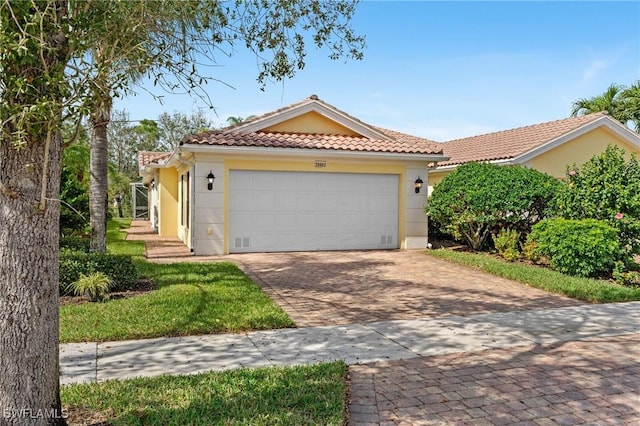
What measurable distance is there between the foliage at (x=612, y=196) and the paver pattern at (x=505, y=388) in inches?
224

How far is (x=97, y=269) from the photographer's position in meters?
8.05

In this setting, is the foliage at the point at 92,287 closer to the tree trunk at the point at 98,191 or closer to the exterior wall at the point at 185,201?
the tree trunk at the point at 98,191

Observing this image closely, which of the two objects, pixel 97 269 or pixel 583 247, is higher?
pixel 583 247

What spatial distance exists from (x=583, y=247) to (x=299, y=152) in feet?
24.1

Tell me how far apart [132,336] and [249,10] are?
431 cm

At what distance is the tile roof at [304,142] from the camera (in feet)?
41.3

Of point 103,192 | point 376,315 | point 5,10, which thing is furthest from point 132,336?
point 103,192

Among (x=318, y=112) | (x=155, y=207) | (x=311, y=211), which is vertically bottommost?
(x=311, y=211)

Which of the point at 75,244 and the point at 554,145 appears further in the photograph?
the point at 554,145

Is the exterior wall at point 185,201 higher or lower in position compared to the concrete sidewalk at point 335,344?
higher

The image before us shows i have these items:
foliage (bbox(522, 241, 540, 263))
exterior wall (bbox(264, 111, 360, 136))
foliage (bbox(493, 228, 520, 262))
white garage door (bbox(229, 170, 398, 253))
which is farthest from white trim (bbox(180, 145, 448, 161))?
foliage (bbox(522, 241, 540, 263))

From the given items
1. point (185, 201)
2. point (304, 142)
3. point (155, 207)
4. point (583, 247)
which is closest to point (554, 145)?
point (583, 247)

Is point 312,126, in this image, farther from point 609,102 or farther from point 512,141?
point 609,102

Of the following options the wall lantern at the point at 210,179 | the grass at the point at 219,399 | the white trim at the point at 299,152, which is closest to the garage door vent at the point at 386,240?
the white trim at the point at 299,152
